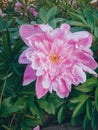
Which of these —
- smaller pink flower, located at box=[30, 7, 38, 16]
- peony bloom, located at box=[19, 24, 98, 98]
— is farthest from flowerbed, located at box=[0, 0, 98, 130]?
smaller pink flower, located at box=[30, 7, 38, 16]

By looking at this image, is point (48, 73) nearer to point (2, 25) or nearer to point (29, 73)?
point (29, 73)

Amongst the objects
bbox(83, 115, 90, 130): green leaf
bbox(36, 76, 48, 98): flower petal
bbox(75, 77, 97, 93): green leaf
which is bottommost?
bbox(83, 115, 90, 130): green leaf

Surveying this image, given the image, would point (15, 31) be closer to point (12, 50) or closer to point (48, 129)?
point (12, 50)

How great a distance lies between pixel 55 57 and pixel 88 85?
39 centimetres

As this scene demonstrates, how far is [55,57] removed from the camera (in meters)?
1.31

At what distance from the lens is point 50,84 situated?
1.32m

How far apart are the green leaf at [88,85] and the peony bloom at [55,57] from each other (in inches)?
11.5

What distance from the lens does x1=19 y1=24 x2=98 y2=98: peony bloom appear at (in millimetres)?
1290

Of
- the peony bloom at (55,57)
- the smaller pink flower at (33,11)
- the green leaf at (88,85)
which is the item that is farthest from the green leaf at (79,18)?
the smaller pink flower at (33,11)

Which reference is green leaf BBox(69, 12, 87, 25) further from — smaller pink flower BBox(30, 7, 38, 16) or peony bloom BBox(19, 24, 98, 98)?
smaller pink flower BBox(30, 7, 38, 16)

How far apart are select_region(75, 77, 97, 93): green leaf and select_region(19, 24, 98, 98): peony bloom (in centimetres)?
29

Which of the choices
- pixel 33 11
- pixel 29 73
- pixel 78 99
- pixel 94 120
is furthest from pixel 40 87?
pixel 33 11

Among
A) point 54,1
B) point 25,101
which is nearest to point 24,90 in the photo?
point 25,101

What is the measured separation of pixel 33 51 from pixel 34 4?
1623 mm
